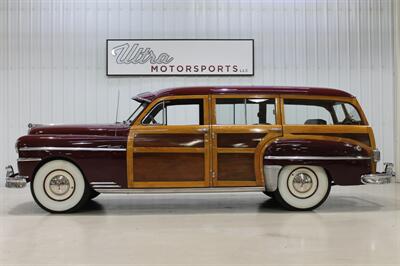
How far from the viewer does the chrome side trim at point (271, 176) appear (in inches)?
238

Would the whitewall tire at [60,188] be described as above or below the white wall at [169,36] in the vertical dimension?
below

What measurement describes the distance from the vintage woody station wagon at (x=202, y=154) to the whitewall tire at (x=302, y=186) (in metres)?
0.01

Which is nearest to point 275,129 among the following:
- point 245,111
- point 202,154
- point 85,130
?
point 245,111

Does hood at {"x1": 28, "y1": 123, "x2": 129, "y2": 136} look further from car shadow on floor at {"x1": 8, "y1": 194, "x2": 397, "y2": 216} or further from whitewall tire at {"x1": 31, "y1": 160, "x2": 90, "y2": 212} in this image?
car shadow on floor at {"x1": 8, "y1": 194, "x2": 397, "y2": 216}

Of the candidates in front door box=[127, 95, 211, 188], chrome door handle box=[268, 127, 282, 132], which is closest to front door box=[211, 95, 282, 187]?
chrome door handle box=[268, 127, 282, 132]

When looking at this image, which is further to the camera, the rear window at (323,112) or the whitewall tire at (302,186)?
the rear window at (323,112)

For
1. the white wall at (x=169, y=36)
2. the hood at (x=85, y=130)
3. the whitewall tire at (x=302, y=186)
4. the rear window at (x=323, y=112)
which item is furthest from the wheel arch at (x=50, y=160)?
the white wall at (x=169, y=36)

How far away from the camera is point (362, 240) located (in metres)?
4.50

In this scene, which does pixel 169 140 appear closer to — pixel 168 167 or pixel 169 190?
pixel 168 167

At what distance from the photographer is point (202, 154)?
6008 mm

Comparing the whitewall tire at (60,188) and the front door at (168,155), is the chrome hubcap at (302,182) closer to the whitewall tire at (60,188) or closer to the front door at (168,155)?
the front door at (168,155)

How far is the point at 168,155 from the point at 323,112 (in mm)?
2538

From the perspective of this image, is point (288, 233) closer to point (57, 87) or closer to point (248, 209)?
point (248, 209)

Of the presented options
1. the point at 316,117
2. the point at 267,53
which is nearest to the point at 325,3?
the point at 267,53
